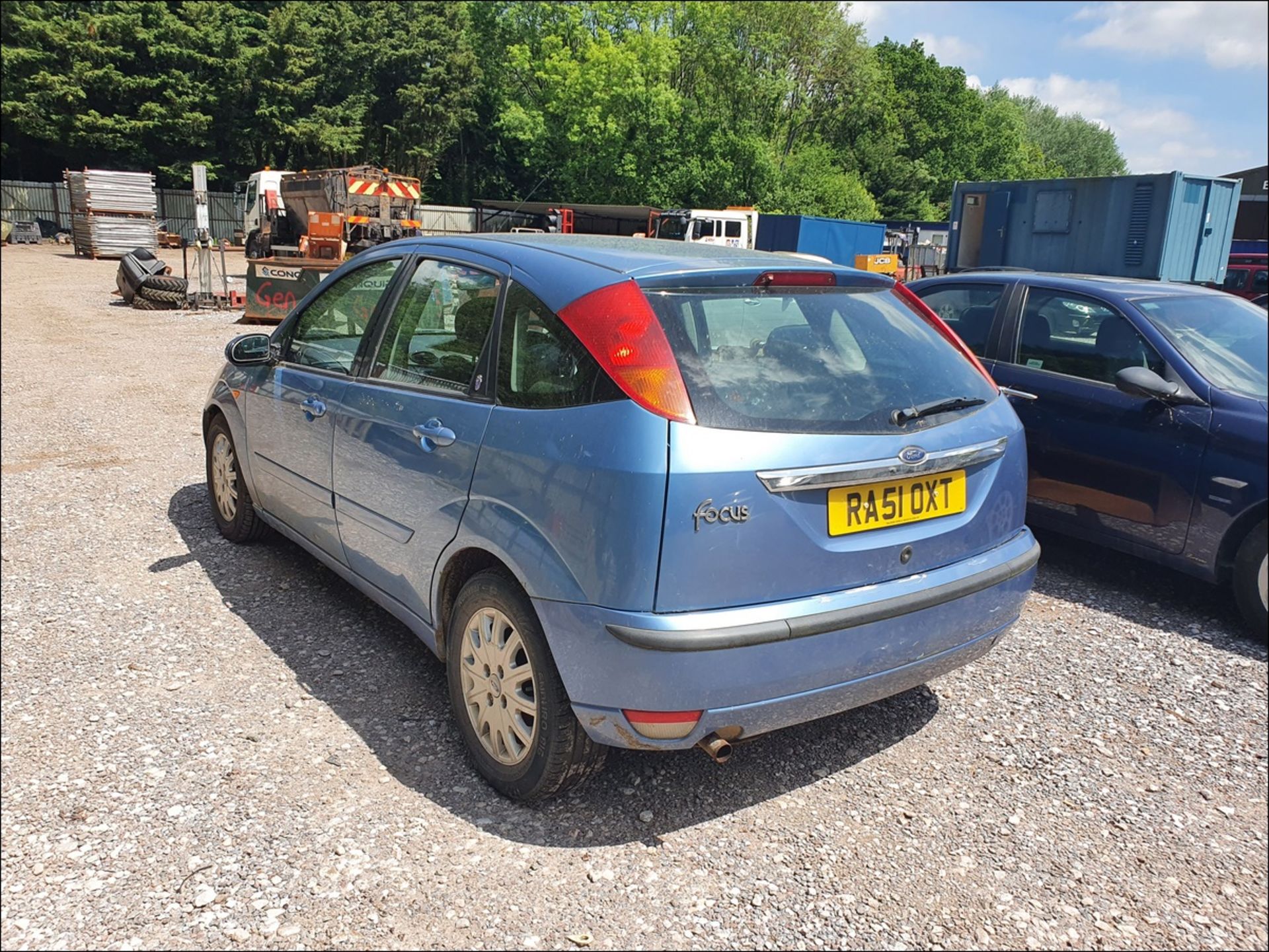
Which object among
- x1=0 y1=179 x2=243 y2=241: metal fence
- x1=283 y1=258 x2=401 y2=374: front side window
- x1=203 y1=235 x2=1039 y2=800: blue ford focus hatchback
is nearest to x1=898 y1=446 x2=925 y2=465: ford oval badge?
x1=203 y1=235 x2=1039 y2=800: blue ford focus hatchback

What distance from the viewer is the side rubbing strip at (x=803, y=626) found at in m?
2.27

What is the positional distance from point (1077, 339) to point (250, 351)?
353cm

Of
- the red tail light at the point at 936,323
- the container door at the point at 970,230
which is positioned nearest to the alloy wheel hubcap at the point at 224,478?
the red tail light at the point at 936,323

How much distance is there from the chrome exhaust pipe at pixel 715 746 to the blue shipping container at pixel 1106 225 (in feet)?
34.0

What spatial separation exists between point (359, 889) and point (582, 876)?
561mm

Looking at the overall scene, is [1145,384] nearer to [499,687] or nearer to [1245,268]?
[499,687]

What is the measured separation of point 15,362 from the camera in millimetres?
7457

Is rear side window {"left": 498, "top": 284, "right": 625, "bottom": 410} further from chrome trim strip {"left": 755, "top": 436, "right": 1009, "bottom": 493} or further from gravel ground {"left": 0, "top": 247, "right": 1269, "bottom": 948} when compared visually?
gravel ground {"left": 0, "top": 247, "right": 1269, "bottom": 948}

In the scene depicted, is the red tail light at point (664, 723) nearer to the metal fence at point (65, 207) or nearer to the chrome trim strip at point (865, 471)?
the chrome trim strip at point (865, 471)

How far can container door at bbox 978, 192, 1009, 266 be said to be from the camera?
553 inches

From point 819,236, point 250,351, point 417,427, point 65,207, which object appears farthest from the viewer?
point 65,207

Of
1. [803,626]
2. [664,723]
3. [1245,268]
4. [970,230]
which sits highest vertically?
[970,230]

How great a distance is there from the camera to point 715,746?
243 cm

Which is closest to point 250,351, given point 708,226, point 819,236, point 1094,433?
point 1094,433
